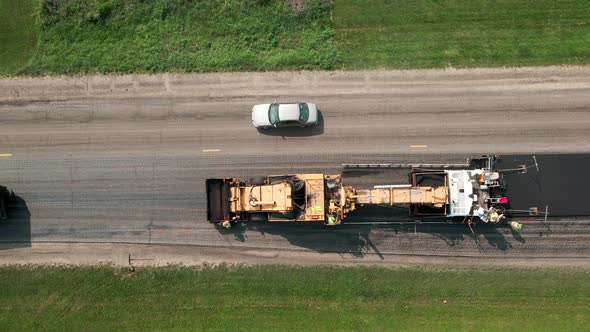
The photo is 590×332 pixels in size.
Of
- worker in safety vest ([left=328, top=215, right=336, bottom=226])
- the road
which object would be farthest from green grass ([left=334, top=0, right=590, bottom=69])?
worker in safety vest ([left=328, top=215, right=336, bottom=226])

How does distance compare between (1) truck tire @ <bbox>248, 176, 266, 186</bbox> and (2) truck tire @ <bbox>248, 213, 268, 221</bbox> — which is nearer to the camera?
(1) truck tire @ <bbox>248, 176, 266, 186</bbox>

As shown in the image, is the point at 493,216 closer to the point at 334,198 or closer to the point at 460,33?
the point at 334,198

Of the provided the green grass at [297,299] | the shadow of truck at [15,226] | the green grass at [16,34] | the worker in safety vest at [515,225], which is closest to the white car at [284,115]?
the green grass at [297,299]

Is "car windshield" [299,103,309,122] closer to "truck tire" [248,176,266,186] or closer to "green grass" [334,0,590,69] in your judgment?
"green grass" [334,0,590,69]

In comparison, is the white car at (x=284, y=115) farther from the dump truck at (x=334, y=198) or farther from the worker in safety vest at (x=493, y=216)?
the worker in safety vest at (x=493, y=216)

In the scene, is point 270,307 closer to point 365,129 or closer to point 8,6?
point 365,129

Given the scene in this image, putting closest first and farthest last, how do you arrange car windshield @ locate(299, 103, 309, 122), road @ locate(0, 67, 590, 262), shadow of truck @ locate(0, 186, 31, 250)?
1. car windshield @ locate(299, 103, 309, 122)
2. road @ locate(0, 67, 590, 262)
3. shadow of truck @ locate(0, 186, 31, 250)
